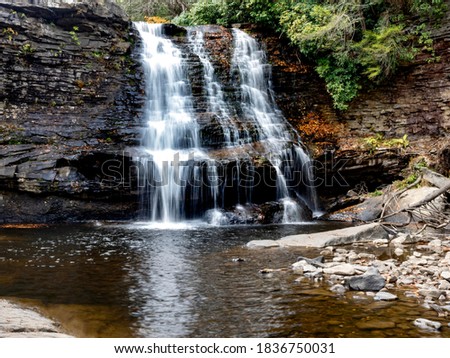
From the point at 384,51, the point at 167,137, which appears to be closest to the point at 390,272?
the point at 167,137

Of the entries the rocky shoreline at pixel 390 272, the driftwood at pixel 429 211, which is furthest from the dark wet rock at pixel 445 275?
the driftwood at pixel 429 211

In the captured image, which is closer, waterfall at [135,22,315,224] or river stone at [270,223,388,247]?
river stone at [270,223,388,247]

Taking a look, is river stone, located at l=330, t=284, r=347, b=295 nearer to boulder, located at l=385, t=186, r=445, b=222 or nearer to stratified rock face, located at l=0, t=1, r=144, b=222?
boulder, located at l=385, t=186, r=445, b=222

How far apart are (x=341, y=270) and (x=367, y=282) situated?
669 millimetres

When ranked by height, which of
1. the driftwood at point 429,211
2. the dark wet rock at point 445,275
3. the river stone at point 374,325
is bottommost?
the river stone at point 374,325

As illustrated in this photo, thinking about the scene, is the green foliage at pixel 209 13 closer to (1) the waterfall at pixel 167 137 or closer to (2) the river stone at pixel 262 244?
(1) the waterfall at pixel 167 137

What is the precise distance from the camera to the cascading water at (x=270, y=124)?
13.3 metres

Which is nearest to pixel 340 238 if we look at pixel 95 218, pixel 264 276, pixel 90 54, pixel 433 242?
pixel 433 242

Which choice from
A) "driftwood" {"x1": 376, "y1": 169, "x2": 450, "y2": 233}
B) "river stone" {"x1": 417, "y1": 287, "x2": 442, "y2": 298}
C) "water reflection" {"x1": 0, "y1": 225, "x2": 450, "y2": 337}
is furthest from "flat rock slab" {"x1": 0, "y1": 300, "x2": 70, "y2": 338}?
"driftwood" {"x1": 376, "y1": 169, "x2": 450, "y2": 233}

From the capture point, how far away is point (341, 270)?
5082 mm

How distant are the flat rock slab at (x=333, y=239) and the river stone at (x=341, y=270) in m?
1.97

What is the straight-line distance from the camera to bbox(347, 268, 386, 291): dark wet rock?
Answer: 439 centimetres

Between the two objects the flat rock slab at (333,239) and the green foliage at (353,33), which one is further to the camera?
the green foliage at (353,33)

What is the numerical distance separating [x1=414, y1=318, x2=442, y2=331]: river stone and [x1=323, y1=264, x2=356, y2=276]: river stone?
1528 millimetres
